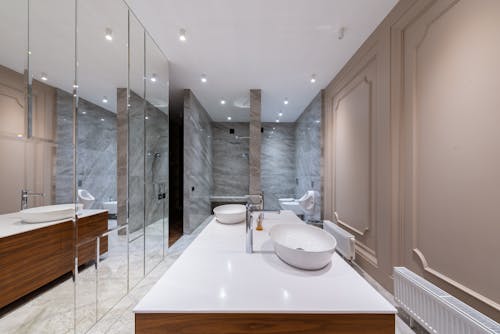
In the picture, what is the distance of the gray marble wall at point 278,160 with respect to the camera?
5816 mm

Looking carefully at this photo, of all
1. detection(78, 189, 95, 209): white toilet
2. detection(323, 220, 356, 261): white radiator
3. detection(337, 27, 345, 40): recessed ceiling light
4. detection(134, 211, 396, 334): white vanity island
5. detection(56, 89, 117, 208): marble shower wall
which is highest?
detection(337, 27, 345, 40): recessed ceiling light

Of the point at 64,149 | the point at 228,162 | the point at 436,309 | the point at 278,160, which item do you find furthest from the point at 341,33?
the point at 228,162

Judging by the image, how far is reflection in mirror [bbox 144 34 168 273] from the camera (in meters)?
2.40

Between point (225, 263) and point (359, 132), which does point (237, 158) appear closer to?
point (359, 132)

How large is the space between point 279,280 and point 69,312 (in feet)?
5.80

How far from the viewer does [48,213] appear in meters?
1.36

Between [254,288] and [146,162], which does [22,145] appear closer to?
[146,162]

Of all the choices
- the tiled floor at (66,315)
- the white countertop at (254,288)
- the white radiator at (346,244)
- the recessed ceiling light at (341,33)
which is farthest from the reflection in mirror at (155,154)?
the white radiator at (346,244)

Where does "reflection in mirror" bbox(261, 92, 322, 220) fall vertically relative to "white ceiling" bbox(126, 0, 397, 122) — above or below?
below

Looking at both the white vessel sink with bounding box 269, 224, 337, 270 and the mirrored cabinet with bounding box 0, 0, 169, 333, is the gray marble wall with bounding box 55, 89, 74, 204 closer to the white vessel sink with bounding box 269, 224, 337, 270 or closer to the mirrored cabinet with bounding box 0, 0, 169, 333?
the mirrored cabinet with bounding box 0, 0, 169, 333

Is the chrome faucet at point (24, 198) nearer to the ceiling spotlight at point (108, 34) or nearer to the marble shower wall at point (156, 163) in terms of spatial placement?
the marble shower wall at point (156, 163)

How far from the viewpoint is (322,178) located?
359 cm

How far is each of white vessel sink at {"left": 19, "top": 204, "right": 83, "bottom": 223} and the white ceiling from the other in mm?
1895

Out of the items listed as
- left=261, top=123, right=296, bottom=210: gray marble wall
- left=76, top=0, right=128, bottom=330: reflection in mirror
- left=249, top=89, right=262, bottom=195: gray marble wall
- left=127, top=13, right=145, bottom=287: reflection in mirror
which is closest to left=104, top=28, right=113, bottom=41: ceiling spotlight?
left=76, top=0, right=128, bottom=330: reflection in mirror
